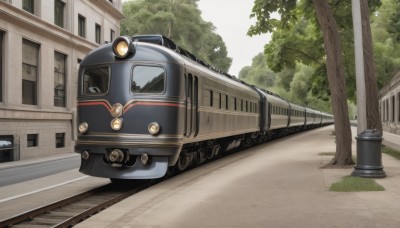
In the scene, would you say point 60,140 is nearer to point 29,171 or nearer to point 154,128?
point 29,171

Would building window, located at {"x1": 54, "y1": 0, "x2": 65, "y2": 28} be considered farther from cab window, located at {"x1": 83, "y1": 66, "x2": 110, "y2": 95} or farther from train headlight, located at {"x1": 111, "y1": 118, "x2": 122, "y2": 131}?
train headlight, located at {"x1": 111, "y1": 118, "x2": 122, "y2": 131}

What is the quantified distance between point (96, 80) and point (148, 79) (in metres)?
1.29

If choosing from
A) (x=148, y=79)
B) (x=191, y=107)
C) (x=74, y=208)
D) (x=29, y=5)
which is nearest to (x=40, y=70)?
(x=29, y=5)

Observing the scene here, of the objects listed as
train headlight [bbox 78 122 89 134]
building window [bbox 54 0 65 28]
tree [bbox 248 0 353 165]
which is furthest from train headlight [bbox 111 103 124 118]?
building window [bbox 54 0 65 28]

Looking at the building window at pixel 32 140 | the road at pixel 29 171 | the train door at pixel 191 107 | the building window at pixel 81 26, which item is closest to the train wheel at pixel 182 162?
the train door at pixel 191 107

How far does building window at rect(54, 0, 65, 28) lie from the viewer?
25.1 metres

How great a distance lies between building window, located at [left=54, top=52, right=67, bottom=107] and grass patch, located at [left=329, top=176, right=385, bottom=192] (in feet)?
58.8

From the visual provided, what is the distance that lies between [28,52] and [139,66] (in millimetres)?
13089

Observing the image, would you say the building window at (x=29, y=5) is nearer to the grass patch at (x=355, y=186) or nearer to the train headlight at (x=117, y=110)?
the train headlight at (x=117, y=110)

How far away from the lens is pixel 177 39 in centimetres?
4928

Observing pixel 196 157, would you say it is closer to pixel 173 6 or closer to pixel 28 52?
pixel 28 52

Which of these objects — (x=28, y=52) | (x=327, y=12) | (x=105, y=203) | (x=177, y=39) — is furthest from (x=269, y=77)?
(x=105, y=203)

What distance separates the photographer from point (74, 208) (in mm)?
8984

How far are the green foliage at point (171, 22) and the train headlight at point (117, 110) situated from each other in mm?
36335
